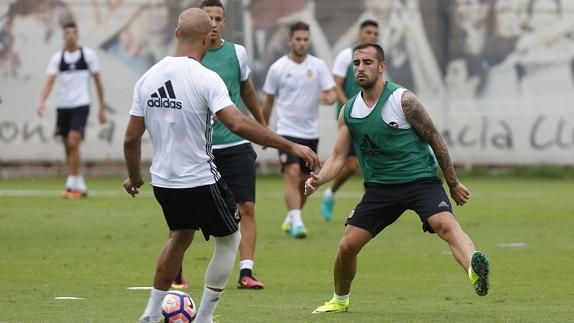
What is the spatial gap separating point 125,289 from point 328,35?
52.1ft

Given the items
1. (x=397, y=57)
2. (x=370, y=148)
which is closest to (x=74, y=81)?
(x=397, y=57)

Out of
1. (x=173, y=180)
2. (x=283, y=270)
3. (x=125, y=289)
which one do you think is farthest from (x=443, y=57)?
(x=173, y=180)

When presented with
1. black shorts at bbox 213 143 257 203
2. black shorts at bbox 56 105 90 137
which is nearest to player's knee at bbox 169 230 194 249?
black shorts at bbox 213 143 257 203

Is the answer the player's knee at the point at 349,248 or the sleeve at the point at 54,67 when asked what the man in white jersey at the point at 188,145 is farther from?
the sleeve at the point at 54,67

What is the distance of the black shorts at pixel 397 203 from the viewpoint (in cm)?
938

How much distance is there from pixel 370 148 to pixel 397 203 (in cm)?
47

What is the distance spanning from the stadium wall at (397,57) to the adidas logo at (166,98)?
677 inches

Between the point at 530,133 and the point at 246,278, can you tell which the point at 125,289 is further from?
the point at 530,133

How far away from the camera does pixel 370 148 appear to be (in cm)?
957

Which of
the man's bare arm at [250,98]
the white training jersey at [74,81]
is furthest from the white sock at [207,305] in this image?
the white training jersey at [74,81]

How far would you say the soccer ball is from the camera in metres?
8.43

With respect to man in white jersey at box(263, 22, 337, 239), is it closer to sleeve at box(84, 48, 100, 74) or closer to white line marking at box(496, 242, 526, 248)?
white line marking at box(496, 242, 526, 248)

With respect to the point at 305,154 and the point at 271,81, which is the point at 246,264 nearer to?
the point at 305,154

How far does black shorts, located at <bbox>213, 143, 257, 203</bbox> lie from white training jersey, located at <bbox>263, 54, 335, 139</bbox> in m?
4.68
